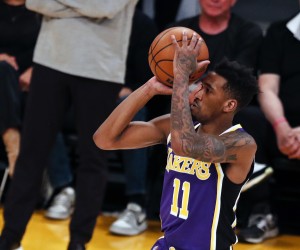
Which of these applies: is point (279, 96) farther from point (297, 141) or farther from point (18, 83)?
point (18, 83)

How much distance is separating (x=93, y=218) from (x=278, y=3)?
2.75 m

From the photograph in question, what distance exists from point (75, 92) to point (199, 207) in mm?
1285

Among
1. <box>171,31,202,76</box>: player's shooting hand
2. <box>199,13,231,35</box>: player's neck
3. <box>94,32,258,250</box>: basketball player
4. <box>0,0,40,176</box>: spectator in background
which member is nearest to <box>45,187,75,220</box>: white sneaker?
<box>0,0,40,176</box>: spectator in background

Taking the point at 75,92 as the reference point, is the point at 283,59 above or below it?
above

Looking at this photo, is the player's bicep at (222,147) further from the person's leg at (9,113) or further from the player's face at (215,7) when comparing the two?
the person's leg at (9,113)

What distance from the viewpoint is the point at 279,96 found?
4980 millimetres

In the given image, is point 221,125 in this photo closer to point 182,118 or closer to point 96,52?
point 182,118

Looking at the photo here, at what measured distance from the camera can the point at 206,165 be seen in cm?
307

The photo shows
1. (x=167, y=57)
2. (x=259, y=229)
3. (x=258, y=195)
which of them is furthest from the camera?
(x=258, y=195)

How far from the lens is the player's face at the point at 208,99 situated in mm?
3043

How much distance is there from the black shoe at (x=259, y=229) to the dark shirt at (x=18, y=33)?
190 cm

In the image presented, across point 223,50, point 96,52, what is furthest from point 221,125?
point 223,50

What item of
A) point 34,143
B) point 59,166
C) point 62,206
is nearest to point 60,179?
point 59,166

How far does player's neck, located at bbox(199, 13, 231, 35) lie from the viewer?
5.01m
